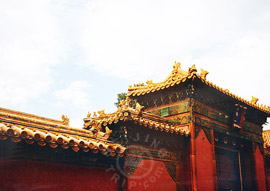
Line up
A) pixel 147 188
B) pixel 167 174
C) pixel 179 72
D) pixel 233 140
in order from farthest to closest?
pixel 233 140, pixel 179 72, pixel 167 174, pixel 147 188

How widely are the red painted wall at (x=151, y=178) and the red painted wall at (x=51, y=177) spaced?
22.2 inches

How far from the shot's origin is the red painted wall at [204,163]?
28.2ft

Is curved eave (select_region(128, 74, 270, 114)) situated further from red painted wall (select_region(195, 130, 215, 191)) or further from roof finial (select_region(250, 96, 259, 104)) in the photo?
red painted wall (select_region(195, 130, 215, 191))

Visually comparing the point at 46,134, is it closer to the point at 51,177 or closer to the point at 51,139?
the point at 51,139

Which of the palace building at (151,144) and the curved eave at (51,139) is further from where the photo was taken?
the palace building at (151,144)

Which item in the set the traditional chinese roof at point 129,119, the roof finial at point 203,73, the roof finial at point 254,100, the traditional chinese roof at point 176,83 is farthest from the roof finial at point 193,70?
the roof finial at point 254,100

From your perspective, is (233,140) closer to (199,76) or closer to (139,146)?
(199,76)

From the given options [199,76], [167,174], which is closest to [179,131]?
[167,174]

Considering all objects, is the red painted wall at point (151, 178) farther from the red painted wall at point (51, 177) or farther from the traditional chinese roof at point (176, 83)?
the traditional chinese roof at point (176, 83)

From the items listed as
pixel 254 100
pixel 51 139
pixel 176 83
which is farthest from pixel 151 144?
pixel 254 100

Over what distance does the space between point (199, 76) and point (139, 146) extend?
125 inches

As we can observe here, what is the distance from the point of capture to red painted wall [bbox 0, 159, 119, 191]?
5.16 m

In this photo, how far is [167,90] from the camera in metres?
9.82

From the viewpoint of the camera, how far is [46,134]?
5254mm
